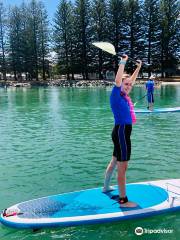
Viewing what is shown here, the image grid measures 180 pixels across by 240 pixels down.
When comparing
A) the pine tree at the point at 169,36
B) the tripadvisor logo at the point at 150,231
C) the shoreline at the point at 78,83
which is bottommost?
the tripadvisor logo at the point at 150,231

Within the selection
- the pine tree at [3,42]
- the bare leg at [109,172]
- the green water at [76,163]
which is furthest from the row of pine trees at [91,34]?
the bare leg at [109,172]

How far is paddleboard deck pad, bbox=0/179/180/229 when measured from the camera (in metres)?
5.56

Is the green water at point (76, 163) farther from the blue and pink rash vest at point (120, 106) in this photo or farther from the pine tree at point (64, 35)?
the pine tree at point (64, 35)

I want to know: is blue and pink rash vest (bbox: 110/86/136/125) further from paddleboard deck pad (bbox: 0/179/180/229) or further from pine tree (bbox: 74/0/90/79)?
pine tree (bbox: 74/0/90/79)

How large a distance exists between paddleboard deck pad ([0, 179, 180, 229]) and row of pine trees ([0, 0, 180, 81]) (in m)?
63.9

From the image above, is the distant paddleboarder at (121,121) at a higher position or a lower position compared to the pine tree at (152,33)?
lower

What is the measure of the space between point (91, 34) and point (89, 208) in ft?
231

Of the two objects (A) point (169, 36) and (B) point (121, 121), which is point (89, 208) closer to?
(B) point (121, 121)

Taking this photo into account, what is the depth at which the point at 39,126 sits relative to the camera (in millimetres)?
16281

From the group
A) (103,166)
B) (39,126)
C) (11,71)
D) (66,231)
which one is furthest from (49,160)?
(11,71)

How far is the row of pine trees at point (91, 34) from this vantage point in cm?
7162

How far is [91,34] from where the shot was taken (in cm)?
7425

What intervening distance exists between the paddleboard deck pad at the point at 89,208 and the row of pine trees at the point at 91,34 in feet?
210

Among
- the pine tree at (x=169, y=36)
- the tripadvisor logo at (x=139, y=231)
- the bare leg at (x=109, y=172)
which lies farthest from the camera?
the pine tree at (x=169, y=36)
